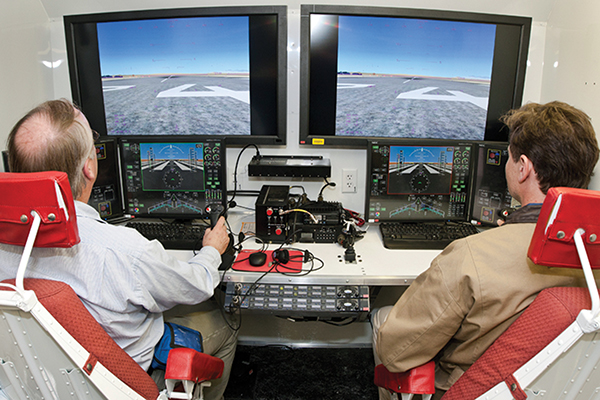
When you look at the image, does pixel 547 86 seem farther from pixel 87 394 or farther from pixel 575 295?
pixel 87 394

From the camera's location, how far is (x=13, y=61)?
1933 millimetres

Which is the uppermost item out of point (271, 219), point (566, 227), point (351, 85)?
point (351, 85)

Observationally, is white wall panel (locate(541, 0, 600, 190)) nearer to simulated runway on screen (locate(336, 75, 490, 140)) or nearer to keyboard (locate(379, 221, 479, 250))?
simulated runway on screen (locate(336, 75, 490, 140))

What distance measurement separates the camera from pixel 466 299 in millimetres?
998

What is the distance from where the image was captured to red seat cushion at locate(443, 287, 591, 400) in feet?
2.58

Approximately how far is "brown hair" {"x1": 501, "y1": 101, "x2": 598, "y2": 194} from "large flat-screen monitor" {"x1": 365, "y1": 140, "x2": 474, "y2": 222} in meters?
0.72

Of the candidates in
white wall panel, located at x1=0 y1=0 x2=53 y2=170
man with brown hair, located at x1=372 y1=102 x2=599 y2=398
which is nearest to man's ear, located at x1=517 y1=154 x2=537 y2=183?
man with brown hair, located at x1=372 y1=102 x2=599 y2=398

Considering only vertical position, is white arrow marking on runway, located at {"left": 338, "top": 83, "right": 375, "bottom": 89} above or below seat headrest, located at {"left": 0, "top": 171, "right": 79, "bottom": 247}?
above

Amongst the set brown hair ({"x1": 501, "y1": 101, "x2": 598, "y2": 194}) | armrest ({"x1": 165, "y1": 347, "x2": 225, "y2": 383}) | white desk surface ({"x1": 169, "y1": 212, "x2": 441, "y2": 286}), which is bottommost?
armrest ({"x1": 165, "y1": 347, "x2": 225, "y2": 383})

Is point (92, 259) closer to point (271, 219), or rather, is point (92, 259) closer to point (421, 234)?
point (271, 219)

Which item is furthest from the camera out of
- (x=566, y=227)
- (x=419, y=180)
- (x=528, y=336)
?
(x=419, y=180)

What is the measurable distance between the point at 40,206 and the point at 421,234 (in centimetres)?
155

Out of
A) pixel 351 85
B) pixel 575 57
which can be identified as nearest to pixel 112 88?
pixel 351 85

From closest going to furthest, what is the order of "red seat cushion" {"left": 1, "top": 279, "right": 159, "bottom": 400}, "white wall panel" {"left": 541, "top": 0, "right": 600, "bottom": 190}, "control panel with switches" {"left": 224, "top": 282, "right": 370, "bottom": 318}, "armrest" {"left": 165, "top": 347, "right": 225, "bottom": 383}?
"red seat cushion" {"left": 1, "top": 279, "right": 159, "bottom": 400} → "armrest" {"left": 165, "top": 347, "right": 225, "bottom": 383} → "control panel with switches" {"left": 224, "top": 282, "right": 370, "bottom": 318} → "white wall panel" {"left": 541, "top": 0, "right": 600, "bottom": 190}
